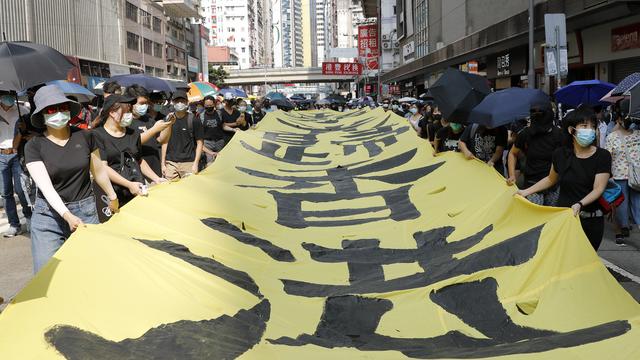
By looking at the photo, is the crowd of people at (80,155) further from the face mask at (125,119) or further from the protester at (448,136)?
the protester at (448,136)

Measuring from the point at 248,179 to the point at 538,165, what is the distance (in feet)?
13.3

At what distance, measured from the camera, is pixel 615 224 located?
8.38 meters

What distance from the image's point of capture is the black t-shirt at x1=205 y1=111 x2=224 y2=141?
12.2 metres

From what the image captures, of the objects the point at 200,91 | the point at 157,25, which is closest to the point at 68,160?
the point at 200,91

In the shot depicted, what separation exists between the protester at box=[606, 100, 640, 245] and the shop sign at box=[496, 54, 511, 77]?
761 inches

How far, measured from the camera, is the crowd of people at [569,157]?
540 cm

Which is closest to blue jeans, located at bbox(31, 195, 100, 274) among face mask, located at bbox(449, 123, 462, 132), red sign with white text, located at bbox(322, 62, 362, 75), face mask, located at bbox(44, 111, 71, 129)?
face mask, located at bbox(44, 111, 71, 129)

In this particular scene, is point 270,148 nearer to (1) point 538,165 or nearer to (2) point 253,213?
(2) point 253,213

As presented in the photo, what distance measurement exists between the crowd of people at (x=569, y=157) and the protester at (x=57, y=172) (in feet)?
12.5

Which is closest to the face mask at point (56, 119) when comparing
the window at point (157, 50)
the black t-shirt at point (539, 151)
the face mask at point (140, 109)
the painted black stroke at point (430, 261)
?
the painted black stroke at point (430, 261)

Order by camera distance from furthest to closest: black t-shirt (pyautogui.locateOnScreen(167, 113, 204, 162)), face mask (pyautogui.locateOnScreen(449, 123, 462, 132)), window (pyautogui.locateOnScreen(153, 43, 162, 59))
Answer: window (pyautogui.locateOnScreen(153, 43, 162, 59)), face mask (pyautogui.locateOnScreen(449, 123, 462, 132)), black t-shirt (pyautogui.locateOnScreen(167, 113, 204, 162))

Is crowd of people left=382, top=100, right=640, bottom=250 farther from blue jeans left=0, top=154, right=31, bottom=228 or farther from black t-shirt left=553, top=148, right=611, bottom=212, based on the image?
blue jeans left=0, top=154, right=31, bottom=228

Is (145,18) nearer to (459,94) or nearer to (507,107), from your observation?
(459,94)

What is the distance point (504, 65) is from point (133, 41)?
3886cm
